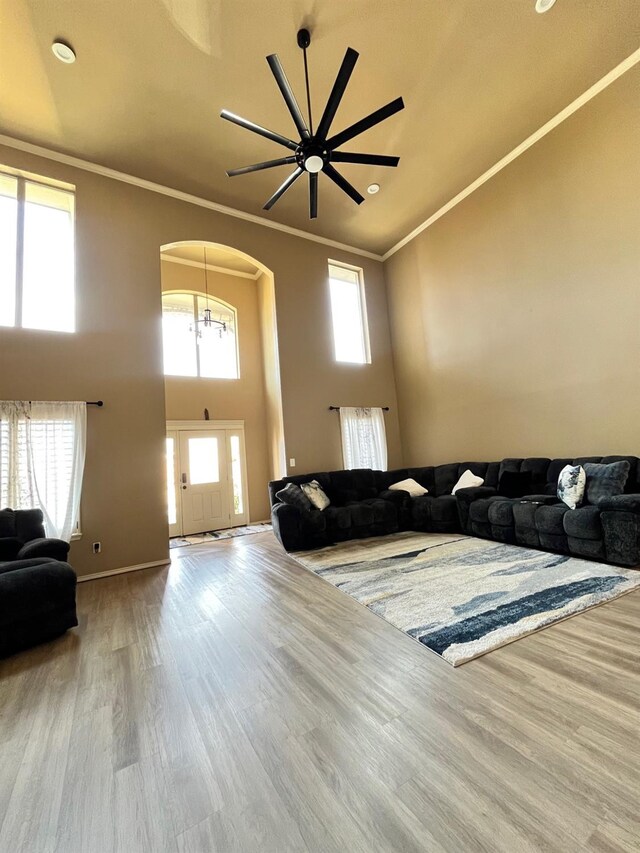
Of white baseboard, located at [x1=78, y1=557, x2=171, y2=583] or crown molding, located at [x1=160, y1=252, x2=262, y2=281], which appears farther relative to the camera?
crown molding, located at [x1=160, y1=252, x2=262, y2=281]

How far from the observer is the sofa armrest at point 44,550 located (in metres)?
2.91

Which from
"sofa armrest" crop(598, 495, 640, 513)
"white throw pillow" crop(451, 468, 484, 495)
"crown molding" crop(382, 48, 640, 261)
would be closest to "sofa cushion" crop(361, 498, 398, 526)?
"white throw pillow" crop(451, 468, 484, 495)

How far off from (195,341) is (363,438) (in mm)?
3844

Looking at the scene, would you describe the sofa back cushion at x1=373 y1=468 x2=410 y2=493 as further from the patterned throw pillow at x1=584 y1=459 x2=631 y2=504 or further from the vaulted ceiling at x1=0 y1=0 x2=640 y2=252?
the vaulted ceiling at x1=0 y1=0 x2=640 y2=252

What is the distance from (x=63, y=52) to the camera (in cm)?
333

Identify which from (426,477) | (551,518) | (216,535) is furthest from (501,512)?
(216,535)

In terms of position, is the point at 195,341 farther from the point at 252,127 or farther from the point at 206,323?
the point at 252,127

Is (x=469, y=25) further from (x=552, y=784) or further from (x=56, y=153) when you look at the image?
(x=552, y=784)

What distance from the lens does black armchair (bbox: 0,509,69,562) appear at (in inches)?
115

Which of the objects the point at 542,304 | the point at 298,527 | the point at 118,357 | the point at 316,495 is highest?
the point at 542,304

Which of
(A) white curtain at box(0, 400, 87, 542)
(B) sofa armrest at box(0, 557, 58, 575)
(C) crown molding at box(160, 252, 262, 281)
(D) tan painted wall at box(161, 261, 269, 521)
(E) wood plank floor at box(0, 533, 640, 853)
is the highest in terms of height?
(C) crown molding at box(160, 252, 262, 281)

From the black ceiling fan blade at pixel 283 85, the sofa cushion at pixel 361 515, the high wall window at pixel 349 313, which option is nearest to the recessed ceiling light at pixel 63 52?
the black ceiling fan blade at pixel 283 85

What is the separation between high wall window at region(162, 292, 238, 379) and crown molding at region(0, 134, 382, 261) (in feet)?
6.38

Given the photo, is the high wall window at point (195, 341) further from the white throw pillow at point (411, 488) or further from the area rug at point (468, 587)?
the area rug at point (468, 587)
